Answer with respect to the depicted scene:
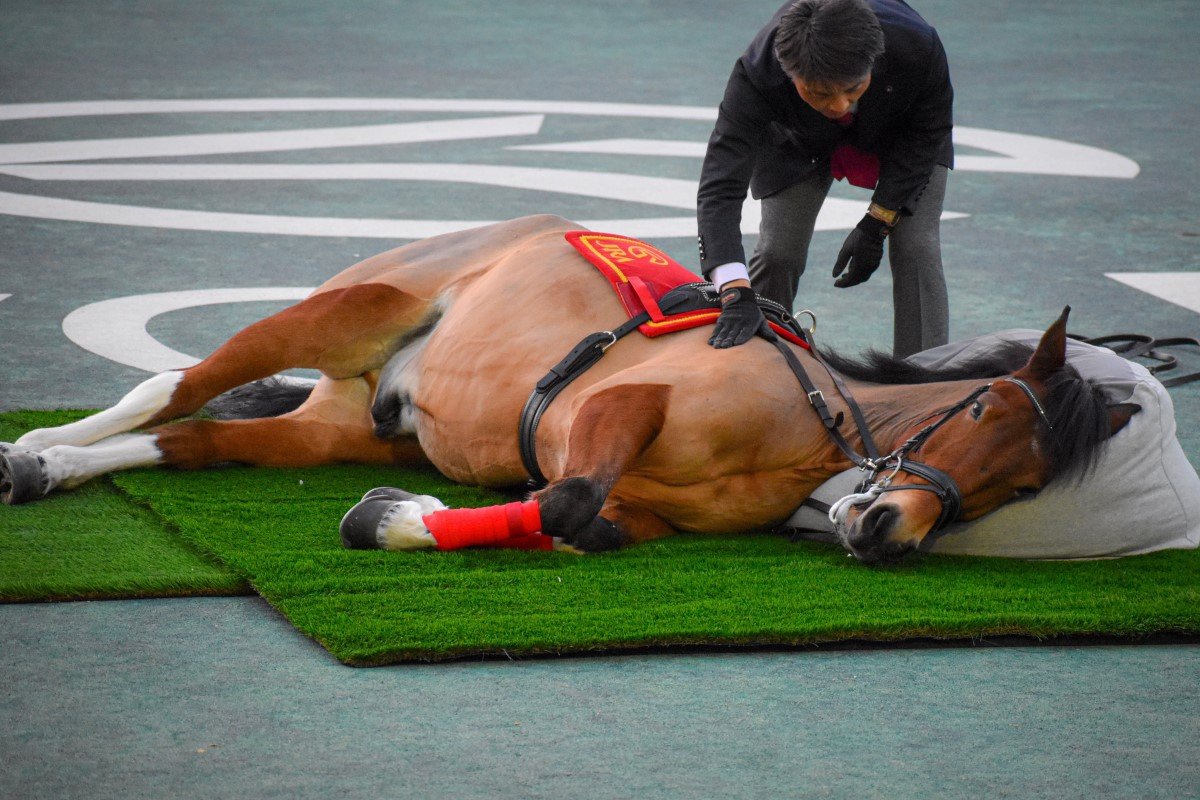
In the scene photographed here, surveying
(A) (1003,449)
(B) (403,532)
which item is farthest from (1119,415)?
(B) (403,532)

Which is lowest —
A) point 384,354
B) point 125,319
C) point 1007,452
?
point 125,319

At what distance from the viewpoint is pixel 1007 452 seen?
11.1 feet

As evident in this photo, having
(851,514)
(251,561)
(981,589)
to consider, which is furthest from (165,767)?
(981,589)

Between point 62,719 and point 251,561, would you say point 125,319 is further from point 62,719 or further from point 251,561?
point 62,719

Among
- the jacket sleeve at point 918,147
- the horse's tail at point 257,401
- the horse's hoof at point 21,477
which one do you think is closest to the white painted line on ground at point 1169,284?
the jacket sleeve at point 918,147

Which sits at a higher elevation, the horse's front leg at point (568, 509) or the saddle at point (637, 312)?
the saddle at point (637, 312)

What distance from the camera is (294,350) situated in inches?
170

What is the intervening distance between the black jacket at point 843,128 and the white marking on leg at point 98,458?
1758 millimetres

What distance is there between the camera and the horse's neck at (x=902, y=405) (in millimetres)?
3652

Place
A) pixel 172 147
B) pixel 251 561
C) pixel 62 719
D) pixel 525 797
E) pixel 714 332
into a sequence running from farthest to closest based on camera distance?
pixel 172 147 < pixel 714 332 < pixel 251 561 < pixel 62 719 < pixel 525 797

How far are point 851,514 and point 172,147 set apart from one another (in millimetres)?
6512

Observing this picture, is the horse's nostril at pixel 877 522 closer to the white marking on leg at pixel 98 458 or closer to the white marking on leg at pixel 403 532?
the white marking on leg at pixel 403 532

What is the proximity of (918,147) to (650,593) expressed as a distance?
2.04 m

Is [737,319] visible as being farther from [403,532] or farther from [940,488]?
[403,532]
